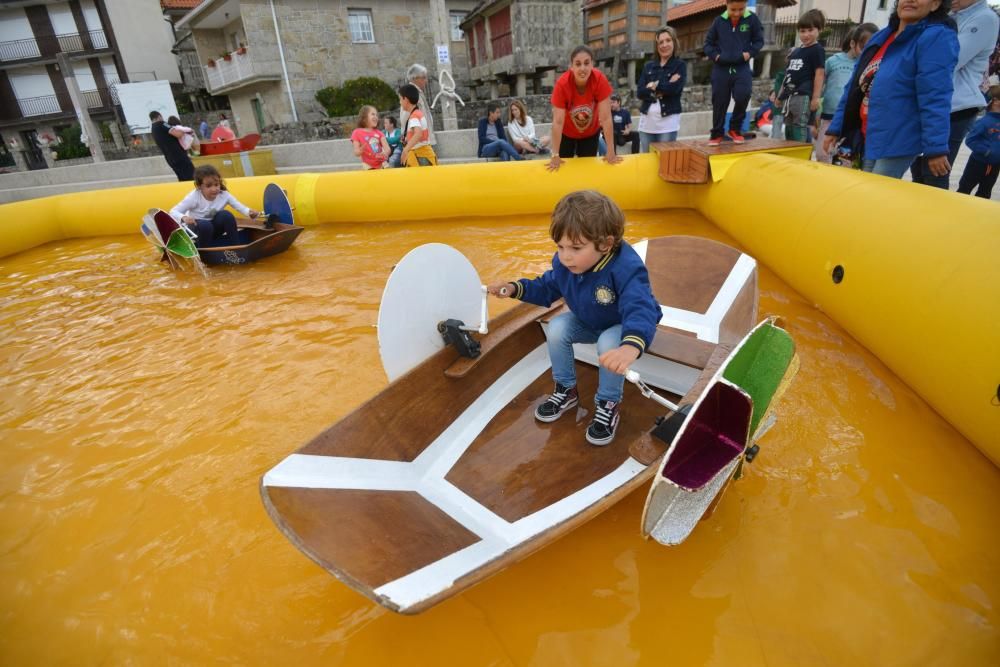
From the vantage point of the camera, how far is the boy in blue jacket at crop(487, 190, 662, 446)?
190 cm

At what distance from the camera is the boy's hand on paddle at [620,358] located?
1.72m

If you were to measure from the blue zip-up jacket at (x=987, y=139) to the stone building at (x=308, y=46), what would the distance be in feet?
53.3

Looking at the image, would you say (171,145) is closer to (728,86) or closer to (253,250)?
(253,250)

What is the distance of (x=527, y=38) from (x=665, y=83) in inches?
485

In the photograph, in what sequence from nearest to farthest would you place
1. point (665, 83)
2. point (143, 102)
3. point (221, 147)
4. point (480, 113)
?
point (665, 83) → point (221, 147) → point (480, 113) → point (143, 102)

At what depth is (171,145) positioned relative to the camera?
7.52 metres

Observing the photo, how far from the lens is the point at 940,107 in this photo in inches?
107

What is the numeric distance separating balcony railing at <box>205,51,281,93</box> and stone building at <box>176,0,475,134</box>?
0.11 ft

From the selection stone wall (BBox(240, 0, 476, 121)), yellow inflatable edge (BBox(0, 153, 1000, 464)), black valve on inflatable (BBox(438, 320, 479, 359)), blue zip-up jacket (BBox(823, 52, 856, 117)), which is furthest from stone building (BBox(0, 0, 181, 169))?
black valve on inflatable (BBox(438, 320, 479, 359))

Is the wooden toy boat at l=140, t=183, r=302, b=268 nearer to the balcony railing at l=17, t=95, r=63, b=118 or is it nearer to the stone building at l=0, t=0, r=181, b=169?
the stone building at l=0, t=0, r=181, b=169

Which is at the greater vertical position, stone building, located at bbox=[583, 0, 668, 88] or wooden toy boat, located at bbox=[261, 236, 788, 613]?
stone building, located at bbox=[583, 0, 668, 88]

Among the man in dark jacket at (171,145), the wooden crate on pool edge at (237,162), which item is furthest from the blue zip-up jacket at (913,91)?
the wooden crate on pool edge at (237,162)

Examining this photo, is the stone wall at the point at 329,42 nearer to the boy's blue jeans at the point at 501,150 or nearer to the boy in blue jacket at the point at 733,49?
the boy's blue jeans at the point at 501,150

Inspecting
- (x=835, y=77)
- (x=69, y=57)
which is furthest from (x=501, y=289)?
(x=69, y=57)
